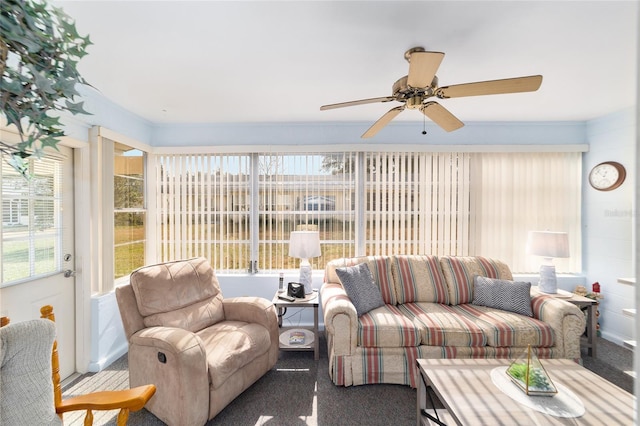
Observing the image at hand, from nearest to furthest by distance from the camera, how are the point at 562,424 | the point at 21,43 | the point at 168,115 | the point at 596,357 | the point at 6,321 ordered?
the point at 21,43 < the point at 6,321 < the point at 562,424 < the point at 596,357 < the point at 168,115

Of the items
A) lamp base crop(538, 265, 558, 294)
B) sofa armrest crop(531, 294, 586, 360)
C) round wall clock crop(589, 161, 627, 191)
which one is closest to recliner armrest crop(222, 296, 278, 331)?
sofa armrest crop(531, 294, 586, 360)

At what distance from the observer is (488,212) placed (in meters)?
3.50

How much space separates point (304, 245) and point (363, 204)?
997 mm

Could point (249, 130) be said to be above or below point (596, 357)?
above

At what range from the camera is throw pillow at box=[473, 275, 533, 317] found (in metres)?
2.63

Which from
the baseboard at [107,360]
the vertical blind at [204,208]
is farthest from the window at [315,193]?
the baseboard at [107,360]

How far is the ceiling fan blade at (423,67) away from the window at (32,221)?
2.51 m

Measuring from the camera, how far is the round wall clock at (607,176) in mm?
3016

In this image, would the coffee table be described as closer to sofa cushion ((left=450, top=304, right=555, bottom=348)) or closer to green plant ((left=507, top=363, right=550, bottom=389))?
green plant ((left=507, top=363, right=550, bottom=389))

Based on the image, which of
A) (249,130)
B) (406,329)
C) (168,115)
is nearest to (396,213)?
(406,329)

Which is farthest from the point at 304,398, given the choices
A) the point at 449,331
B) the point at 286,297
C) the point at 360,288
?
the point at 449,331

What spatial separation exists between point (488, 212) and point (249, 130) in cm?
313

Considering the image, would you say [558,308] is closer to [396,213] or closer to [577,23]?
[396,213]

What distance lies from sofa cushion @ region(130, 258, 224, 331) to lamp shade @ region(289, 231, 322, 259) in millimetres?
849
